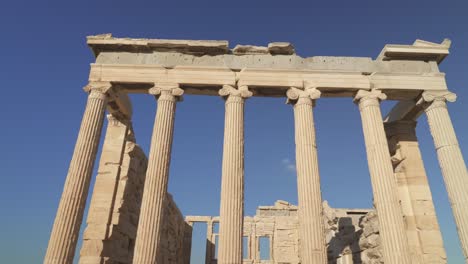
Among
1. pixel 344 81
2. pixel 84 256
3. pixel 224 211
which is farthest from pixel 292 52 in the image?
pixel 84 256

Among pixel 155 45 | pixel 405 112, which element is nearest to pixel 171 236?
pixel 155 45

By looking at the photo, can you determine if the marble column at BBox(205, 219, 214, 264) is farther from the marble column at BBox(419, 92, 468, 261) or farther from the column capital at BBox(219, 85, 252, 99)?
the marble column at BBox(419, 92, 468, 261)

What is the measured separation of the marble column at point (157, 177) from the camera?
10836 millimetres

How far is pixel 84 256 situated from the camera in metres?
13.1

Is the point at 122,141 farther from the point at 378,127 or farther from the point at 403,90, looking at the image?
the point at 403,90

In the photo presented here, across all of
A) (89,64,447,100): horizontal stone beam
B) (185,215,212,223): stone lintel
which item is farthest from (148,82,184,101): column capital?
(185,215,212,223): stone lintel

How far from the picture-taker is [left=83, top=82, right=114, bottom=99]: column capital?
13.3m

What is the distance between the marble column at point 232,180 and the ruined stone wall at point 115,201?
2646mm

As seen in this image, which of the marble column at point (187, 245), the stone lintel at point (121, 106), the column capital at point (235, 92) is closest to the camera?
the column capital at point (235, 92)

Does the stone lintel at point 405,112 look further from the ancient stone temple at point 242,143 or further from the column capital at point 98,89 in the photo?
the column capital at point 98,89

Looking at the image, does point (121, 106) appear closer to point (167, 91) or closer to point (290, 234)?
point (167, 91)

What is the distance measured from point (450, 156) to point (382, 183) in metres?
3.16

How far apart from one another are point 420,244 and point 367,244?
2161mm

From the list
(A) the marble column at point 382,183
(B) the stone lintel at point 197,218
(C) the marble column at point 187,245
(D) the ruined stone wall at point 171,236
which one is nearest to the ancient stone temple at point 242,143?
(A) the marble column at point 382,183
